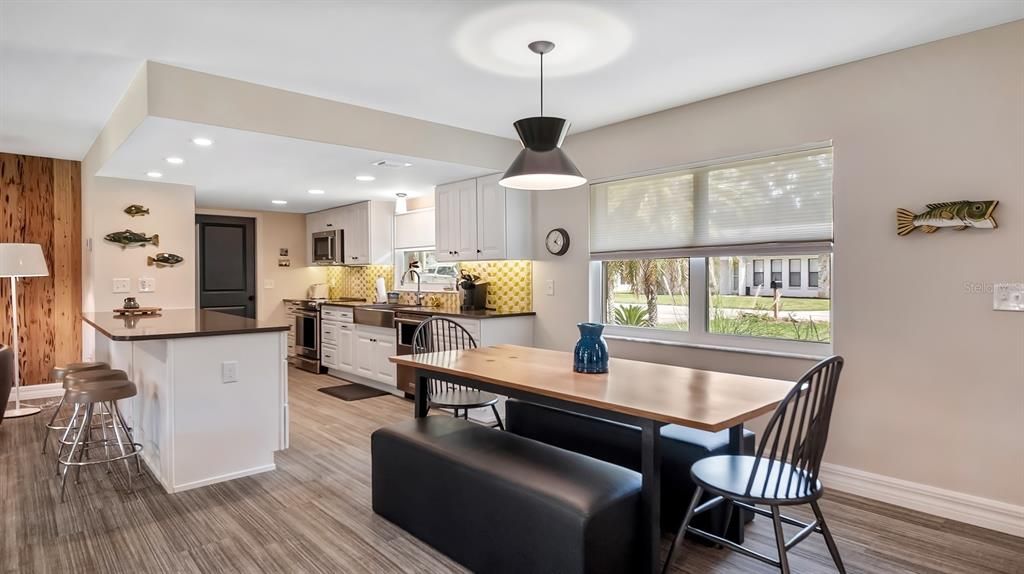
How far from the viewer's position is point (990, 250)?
2678 millimetres

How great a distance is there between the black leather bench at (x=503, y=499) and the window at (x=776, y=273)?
1931 millimetres

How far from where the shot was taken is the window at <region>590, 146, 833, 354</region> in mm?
3326

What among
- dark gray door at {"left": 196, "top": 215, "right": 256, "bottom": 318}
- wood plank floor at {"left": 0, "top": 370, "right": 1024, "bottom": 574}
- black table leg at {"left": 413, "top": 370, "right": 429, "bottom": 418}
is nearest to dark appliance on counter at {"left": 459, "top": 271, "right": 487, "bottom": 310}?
wood plank floor at {"left": 0, "top": 370, "right": 1024, "bottom": 574}

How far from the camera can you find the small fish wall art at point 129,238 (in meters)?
4.99

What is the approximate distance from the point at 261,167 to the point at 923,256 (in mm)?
4541

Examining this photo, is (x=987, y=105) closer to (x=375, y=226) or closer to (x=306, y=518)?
(x=306, y=518)

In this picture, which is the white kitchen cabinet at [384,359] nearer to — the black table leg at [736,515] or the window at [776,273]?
the window at [776,273]

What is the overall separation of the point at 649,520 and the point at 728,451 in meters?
0.72

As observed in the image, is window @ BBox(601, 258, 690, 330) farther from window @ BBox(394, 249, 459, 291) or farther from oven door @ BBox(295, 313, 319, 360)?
oven door @ BBox(295, 313, 319, 360)

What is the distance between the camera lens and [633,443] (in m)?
2.81

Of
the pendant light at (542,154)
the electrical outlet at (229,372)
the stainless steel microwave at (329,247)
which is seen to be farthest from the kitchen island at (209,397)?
the stainless steel microwave at (329,247)

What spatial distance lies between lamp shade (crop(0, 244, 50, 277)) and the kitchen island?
1700 mm

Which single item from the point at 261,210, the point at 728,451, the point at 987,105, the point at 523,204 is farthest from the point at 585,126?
the point at 261,210

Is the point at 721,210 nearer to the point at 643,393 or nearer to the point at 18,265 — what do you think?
the point at 643,393
